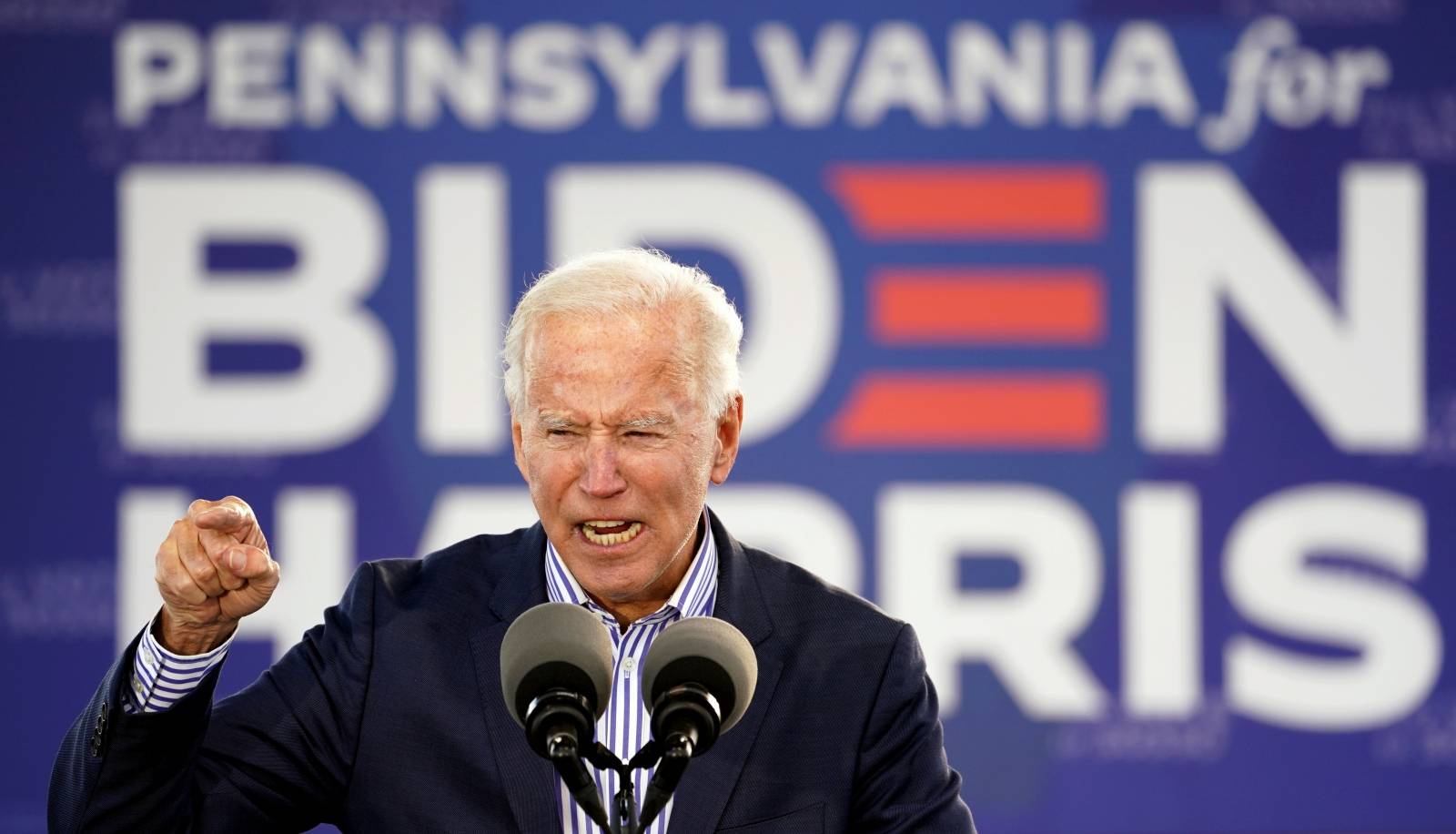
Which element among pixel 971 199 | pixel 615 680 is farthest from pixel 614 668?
pixel 971 199

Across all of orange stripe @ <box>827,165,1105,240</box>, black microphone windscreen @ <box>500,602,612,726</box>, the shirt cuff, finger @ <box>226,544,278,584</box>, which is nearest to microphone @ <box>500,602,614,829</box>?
black microphone windscreen @ <box>500,602,612,726</box>

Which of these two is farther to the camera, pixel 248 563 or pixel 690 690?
pixel 248 563

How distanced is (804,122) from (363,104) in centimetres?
123

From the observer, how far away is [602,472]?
2.05 meters

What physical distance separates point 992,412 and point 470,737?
8.67ft

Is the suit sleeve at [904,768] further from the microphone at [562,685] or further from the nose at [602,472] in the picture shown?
the microphone at [562,685]

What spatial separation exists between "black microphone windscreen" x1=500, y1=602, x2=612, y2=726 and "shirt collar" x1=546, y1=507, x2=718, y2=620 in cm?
70

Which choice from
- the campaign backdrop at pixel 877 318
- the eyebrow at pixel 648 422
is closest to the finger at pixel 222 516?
the eyebrow at pixel 648 422

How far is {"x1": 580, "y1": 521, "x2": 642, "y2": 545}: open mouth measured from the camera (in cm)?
211

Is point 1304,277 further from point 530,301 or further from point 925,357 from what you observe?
point 530,301

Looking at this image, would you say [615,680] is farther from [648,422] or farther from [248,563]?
[248,563]

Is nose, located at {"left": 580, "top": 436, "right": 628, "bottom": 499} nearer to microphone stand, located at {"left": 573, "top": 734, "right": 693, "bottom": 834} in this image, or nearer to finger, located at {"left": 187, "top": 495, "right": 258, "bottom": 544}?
finger, located at {"left": 187, "top": 495, "right": 258, "bottom": 544}

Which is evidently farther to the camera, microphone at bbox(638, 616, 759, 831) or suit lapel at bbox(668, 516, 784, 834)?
suit lapel at bbox(668, 516, 784, 834)

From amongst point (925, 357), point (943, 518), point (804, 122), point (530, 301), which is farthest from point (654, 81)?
point (530, 301)
